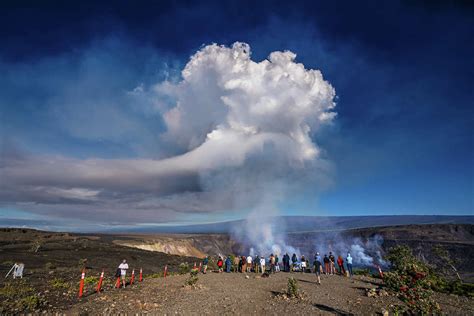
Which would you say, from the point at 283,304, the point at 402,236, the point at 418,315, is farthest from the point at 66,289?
the point at 402,236

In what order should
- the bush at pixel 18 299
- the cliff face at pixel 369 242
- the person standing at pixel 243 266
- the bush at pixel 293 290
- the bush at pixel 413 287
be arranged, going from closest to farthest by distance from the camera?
1. the bush at pixel 413 287
2. the bush at pixel 18 299
3. the bush at pixel 293 290
4. the person standing at pixel 243 266
5. the cliff face at pixel 369 242

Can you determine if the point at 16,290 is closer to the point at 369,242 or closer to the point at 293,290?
the point at 293,290

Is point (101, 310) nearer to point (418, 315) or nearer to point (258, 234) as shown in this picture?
point (418, 315)

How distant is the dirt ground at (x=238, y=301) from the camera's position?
1414cm

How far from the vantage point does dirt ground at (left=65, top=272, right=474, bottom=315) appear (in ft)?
46.4

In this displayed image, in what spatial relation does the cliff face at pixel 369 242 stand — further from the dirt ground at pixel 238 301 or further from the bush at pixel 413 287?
the bush at pixel 413 287

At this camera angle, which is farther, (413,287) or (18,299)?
(18,299)

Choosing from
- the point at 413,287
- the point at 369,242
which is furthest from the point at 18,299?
the point at 369,242

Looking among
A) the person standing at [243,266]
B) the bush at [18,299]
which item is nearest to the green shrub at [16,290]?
the bush at [18,299]

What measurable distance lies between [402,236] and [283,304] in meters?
120

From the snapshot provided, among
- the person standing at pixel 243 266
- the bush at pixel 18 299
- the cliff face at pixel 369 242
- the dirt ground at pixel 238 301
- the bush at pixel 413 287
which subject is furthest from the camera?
the cliff face at pixel 369 242

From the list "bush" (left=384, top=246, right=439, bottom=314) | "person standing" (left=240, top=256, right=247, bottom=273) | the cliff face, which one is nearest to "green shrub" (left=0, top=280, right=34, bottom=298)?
"person standing" (left=240, top=256, right=247, bottom=273)

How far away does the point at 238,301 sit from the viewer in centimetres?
1617

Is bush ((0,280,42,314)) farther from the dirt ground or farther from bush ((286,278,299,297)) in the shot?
bush ((286,278,299,297))
